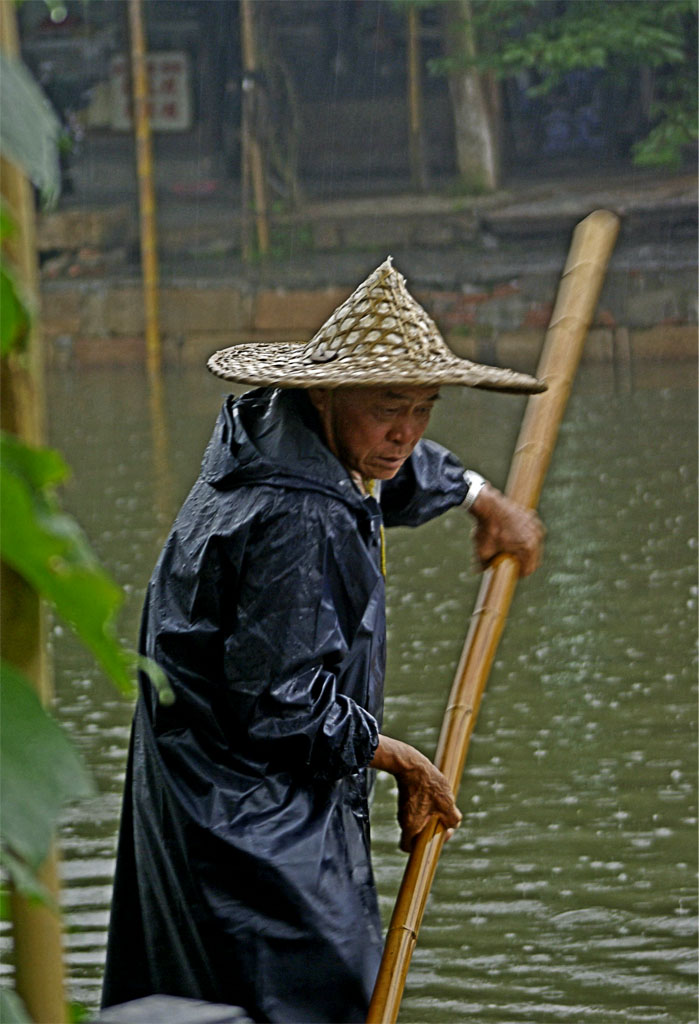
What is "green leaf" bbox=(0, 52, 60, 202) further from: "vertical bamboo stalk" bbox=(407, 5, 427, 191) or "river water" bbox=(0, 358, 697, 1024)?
"vertical bamboo stalk" bbox=(407, 5, 427, 191)

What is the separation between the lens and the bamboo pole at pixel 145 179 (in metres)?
12.1

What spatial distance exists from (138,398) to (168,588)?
991 cm

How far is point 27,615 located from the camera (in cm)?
79

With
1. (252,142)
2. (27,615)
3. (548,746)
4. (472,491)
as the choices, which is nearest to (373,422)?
(472,491)

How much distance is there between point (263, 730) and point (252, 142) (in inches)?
496

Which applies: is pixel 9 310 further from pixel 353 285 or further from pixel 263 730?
pixel 353 285

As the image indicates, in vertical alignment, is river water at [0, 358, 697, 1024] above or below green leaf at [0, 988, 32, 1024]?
below

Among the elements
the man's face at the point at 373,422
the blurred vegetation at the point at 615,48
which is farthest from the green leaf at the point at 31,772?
the blurred vegetation at the point at 615,48

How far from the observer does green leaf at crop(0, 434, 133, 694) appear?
0.62m

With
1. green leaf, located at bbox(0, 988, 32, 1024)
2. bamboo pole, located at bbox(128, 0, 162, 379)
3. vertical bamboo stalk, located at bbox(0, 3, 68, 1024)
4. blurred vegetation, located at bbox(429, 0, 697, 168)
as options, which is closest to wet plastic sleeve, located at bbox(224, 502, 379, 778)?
vertical bamboo stalk, located at bbox(0, 3, 68, 1024)

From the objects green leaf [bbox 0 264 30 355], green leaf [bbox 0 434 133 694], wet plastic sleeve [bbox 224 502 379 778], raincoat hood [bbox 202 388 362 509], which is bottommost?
wet plastic sleeve [bbox 224 502 379 778]

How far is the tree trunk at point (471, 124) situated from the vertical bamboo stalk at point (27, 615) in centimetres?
1394

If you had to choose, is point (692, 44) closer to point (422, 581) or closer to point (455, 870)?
point (422, 581)

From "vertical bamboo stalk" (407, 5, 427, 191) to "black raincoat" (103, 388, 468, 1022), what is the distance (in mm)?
12668
